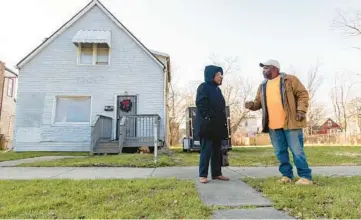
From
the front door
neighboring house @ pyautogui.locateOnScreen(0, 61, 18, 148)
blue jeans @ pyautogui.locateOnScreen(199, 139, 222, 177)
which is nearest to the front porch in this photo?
the front door

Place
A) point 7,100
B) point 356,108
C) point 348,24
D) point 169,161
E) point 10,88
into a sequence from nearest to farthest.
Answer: point 169,161 < point 348,24 < point 7,100 < point 10,88 < point 356,108

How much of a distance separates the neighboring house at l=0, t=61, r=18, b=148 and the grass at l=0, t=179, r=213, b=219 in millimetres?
20902

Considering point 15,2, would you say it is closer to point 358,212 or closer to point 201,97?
point 201,97

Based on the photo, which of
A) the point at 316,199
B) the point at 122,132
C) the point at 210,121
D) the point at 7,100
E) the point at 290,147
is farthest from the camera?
the point at 7,100

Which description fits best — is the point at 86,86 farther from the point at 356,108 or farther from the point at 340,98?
the point at 340,98

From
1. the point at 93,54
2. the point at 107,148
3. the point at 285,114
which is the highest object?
the point at 93,54

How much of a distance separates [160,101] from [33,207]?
34.5 ft

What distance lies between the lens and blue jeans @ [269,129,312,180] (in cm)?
390

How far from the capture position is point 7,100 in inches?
918

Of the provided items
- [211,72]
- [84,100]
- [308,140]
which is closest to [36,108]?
[84,100]

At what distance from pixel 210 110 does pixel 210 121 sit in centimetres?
16

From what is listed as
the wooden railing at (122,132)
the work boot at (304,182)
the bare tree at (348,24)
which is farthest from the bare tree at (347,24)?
the work boot at (304,182)

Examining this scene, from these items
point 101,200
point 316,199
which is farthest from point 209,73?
point 101,200

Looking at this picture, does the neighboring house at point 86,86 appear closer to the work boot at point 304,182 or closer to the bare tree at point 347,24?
the work boot at point 304,182
